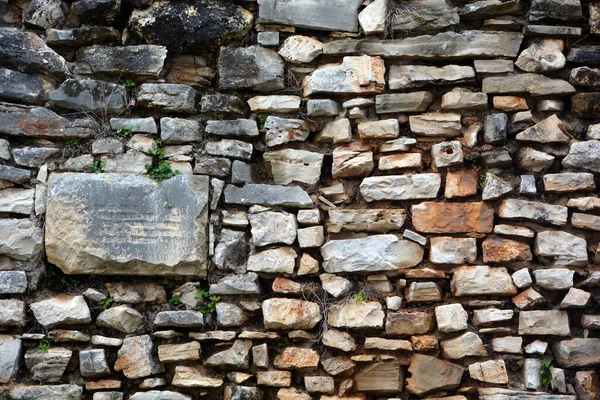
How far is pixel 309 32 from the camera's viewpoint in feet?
11.6

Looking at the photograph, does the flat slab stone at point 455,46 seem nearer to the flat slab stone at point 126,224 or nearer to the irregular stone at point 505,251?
the irregular stone at point 505,251

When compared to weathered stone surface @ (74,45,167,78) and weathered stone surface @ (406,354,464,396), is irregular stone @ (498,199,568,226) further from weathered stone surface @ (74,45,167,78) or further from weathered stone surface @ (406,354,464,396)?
weathered stone surface @ (74,45,167,78)

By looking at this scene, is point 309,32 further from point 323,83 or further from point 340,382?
point 340,382

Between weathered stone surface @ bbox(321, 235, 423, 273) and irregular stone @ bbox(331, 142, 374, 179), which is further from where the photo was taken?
irregular stone @ bbox(331, 142, 374, 179)

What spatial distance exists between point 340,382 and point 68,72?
7.51 feet

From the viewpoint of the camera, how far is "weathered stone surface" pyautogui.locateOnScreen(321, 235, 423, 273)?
326 cm

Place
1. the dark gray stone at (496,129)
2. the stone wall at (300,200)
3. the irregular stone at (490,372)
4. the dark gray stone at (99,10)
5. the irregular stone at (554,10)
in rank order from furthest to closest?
the dark gray stone at (99,10)
the irregular stone at (554,10)
the dark gray stone at (496,129)
the stone wall at (300,200)
the irregular stone at (490,372)

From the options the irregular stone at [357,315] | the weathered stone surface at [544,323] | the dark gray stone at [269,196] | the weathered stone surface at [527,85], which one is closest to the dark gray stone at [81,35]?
the dark gray stone at [269,196]

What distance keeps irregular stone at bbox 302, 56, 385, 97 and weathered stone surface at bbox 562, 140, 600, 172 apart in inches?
41.9

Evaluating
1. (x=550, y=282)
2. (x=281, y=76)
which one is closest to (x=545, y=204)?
(x=550, y=282)

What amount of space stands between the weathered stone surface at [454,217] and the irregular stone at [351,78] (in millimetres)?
724

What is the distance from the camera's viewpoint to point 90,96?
350 cm

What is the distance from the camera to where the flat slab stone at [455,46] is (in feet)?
11.2

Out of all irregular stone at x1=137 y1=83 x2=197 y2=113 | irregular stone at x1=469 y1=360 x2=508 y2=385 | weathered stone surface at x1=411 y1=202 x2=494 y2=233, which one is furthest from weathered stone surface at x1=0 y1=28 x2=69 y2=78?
irregular stone at x1=469 y1=360 x2=508 y2=385
